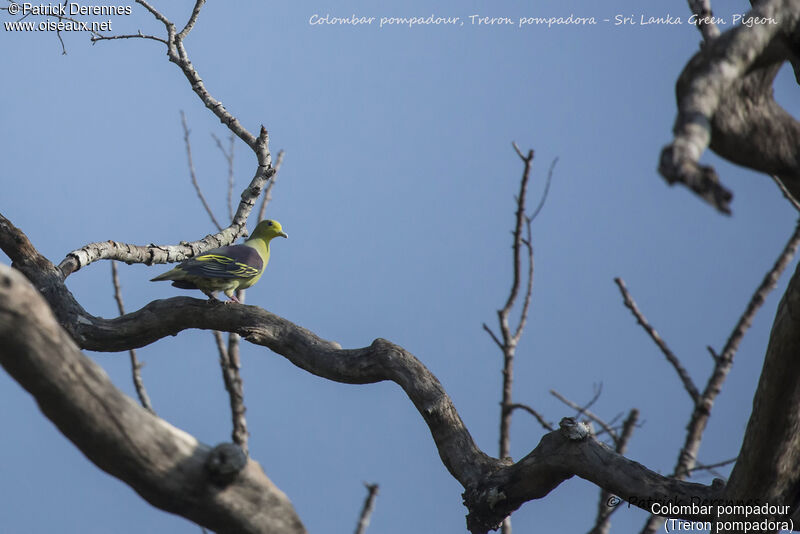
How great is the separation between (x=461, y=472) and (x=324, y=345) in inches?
34.2

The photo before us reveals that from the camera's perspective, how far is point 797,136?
237 cm

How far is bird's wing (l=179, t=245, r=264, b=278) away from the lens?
4.64m

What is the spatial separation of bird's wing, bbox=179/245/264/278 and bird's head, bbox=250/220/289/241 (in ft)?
2.43

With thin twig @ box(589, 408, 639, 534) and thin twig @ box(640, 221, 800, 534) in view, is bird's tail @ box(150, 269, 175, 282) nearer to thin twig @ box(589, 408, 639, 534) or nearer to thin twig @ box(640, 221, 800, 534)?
thin twig @ box(589, 408, 639, 534)

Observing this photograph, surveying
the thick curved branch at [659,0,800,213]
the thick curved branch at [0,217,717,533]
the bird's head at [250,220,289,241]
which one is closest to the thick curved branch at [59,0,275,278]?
the thick curved branch at [0,217,717,533]

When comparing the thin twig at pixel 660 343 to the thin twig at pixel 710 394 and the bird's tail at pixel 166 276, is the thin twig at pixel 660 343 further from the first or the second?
the bird's tail at pixel 166 276

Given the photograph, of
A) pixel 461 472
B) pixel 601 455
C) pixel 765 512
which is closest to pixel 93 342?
pixel 461 472

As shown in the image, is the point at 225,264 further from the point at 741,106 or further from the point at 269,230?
the point at 741,106

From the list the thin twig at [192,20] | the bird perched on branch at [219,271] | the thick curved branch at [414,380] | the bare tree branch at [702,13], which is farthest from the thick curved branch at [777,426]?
the thin twig at [192,20]

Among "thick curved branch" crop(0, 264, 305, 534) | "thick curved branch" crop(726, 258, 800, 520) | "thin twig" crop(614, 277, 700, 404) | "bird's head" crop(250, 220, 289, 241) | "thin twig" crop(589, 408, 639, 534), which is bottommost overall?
"thick curved branch" crop(0, 264, 305, 534)

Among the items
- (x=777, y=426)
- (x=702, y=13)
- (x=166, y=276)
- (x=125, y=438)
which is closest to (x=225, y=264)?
(x=166, y=276)

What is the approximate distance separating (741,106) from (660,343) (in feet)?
8.83

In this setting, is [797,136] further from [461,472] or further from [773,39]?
[461,472]

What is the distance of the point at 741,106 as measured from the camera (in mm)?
2193
